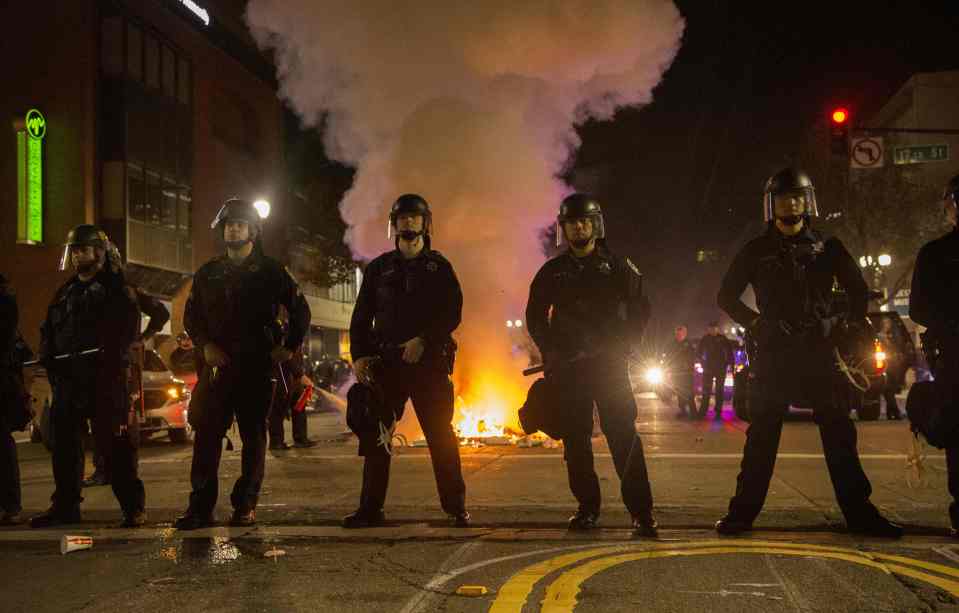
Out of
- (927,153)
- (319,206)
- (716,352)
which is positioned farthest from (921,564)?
(319,206)

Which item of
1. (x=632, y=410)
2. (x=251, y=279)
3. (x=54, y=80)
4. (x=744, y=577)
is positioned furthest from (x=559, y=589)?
(x=54, y=80)

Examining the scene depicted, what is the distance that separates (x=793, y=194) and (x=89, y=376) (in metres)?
4.24

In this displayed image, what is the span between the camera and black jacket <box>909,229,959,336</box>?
4844 mm

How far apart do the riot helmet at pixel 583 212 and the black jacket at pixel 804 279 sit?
0.80 m

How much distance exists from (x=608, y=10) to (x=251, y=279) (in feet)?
22.3

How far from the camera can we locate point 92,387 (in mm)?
5680

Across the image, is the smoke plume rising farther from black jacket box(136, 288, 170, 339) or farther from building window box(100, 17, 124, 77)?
building window box(100, 17, 124, 77)

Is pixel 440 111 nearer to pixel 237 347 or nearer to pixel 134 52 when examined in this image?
pixel 237 347

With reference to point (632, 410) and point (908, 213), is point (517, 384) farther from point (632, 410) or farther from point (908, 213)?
point (908, 213)

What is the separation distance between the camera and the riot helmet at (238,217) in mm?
5754

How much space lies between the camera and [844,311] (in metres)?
5.07

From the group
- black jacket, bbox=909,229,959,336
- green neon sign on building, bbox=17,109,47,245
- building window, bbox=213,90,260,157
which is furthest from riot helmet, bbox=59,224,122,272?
building window, bbox=213,90,260,157

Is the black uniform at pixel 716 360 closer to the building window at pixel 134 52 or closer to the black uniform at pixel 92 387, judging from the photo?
the black uniform at pixel 92 387

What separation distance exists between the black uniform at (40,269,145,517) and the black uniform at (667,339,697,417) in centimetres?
1173
